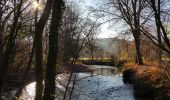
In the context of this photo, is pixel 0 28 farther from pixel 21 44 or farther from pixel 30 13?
pixel 30 13

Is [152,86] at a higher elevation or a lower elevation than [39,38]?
lower

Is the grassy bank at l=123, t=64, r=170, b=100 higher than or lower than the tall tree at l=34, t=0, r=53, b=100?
lower

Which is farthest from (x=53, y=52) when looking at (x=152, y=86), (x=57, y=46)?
(x=152, y=86)

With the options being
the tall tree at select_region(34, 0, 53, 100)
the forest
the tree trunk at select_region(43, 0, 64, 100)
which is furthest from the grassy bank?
the tree trunk at select_region(43, 0, 64, 100)

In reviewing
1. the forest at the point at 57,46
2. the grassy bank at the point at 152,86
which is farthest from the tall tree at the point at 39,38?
the grassy bank at the point at 152,86

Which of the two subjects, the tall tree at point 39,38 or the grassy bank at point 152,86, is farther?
the grassy bank at point 152,86

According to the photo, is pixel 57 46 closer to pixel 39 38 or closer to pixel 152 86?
pixel 39 38

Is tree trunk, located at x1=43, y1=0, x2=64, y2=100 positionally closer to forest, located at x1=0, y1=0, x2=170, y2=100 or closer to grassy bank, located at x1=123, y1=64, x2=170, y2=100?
forest, located at x1=0, y1=0, x2=170, y2=100

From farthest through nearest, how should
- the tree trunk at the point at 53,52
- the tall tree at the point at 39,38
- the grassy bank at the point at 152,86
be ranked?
the grassy bank at the point at 152,86 → the tall tree at the point at 39,38 → the tree trunk at the point at 53,52

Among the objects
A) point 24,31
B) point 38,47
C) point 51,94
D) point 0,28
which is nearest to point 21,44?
point 0,28

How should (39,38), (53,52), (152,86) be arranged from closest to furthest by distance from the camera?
(53,52) < (39,38) < (152,86)

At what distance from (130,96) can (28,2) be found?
40.5ft

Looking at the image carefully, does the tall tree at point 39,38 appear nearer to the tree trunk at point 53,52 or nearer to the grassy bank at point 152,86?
the tree trunk at point 53,52

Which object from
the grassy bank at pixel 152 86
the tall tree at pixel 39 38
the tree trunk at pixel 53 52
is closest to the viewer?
the tree trunk at pixel 53 52
